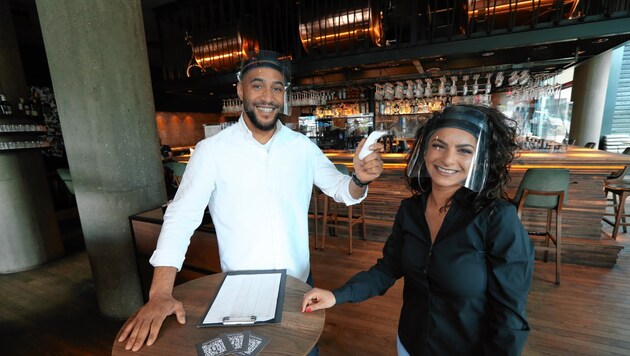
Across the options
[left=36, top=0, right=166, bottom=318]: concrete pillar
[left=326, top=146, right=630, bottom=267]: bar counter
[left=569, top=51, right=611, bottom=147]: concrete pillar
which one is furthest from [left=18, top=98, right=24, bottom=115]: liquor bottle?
[left=569, top=51, right=611, bottom=147]: concrete pillar

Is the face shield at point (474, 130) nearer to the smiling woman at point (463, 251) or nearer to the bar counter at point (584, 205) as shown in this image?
the smiling woman at point (463, 251)

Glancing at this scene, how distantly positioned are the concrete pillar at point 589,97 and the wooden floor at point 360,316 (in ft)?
18.6

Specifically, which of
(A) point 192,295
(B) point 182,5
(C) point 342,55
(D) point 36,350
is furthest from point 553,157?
(B) point 182,5

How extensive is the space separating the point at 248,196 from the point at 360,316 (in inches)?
68.5

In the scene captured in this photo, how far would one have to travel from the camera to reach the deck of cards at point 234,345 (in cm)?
84

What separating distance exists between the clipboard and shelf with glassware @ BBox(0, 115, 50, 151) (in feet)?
12.4

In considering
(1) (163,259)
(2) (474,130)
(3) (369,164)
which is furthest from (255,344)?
(2) (474,130)

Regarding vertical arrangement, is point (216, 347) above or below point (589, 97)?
below

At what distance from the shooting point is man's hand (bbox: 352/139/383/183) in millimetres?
1200

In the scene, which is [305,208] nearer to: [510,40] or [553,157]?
[553,157]

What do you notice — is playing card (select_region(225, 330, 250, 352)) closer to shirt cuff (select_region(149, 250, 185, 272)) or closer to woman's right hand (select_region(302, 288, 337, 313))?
woman's right hand (select_region(302, 288, 337, 313))

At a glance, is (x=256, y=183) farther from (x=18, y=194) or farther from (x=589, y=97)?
(x=589, y=97)

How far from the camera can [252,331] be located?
0.92 metres

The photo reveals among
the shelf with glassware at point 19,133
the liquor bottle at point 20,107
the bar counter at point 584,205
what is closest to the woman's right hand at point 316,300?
the bar counter at point 584,205
